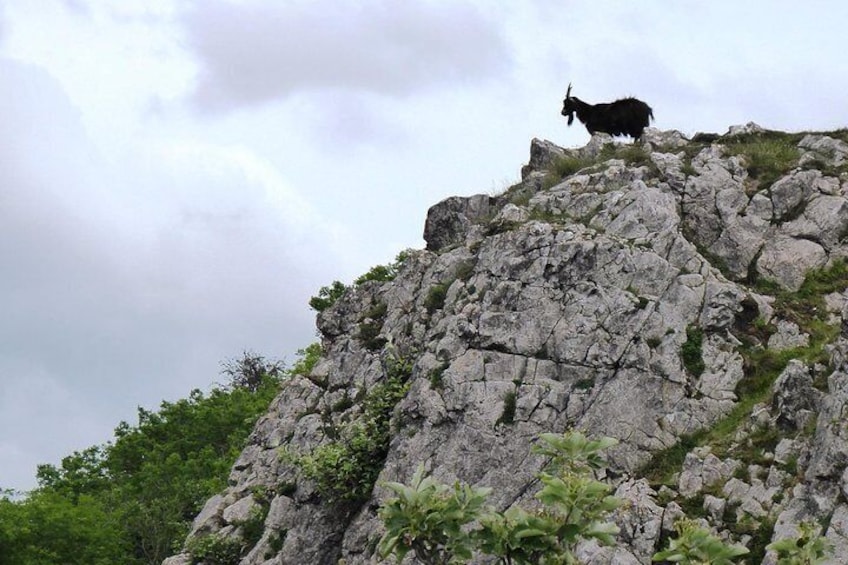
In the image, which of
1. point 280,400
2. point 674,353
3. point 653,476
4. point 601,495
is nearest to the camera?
point 601,495

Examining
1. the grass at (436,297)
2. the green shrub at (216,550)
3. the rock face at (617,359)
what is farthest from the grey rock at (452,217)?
the green shrub at (216,550)

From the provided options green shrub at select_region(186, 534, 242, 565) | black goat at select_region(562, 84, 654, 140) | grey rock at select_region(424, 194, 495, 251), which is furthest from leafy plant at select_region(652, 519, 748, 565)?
black goat at select_region(562, 84, 654, 140)

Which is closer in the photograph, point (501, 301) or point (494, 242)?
point (501, 301)

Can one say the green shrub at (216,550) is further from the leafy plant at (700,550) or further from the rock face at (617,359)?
the leafy plant at (700,550)

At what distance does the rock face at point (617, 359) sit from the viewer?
1819 centimetres

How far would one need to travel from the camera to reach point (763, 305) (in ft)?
72.6

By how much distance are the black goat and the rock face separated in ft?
6.61

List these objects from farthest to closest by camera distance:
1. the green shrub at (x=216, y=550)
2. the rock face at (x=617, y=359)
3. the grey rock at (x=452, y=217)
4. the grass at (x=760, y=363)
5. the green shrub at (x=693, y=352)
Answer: the grey rock at (x=452, y=217)
the green shrub at (x=216, y=550)
the green shrub at (x=693, y=352)
the grass at (x=760, y=363)
the rock face at (x=617, y=359)

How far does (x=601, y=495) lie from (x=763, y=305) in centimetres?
1543

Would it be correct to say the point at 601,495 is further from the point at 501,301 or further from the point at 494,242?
the point at 494,242

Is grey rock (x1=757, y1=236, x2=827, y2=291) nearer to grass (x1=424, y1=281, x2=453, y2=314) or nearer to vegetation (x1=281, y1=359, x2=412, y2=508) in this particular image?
grass (x1=424, y1=281, x2=453, y2=314)

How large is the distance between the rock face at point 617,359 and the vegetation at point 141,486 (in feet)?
33.4

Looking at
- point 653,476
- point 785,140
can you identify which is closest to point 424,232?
point 785,140

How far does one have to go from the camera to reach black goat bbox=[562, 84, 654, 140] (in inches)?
1166
